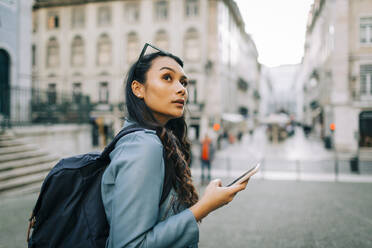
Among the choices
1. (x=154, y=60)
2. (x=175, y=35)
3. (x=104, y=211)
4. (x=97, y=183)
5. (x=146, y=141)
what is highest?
(x=175, y=35)

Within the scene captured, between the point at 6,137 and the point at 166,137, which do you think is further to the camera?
the point at 6,137

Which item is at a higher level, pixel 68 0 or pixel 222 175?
pixel 68 0

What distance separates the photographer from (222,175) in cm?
1346

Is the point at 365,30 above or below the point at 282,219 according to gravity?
above

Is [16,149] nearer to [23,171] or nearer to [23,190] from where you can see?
[23,171]

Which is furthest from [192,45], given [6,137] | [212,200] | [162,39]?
[212,200]

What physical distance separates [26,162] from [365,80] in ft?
82.1

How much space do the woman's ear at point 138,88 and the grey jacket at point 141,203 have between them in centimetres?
38

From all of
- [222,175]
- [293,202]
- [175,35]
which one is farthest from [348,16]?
[293,202]

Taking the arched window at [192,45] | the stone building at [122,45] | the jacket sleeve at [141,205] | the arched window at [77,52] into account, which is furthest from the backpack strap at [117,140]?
the arched window at [77,52]

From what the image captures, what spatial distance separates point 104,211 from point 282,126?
121 ft

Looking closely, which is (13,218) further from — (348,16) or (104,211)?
(348,16)

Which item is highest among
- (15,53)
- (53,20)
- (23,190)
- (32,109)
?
(53,20)

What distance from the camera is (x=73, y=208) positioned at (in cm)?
137
